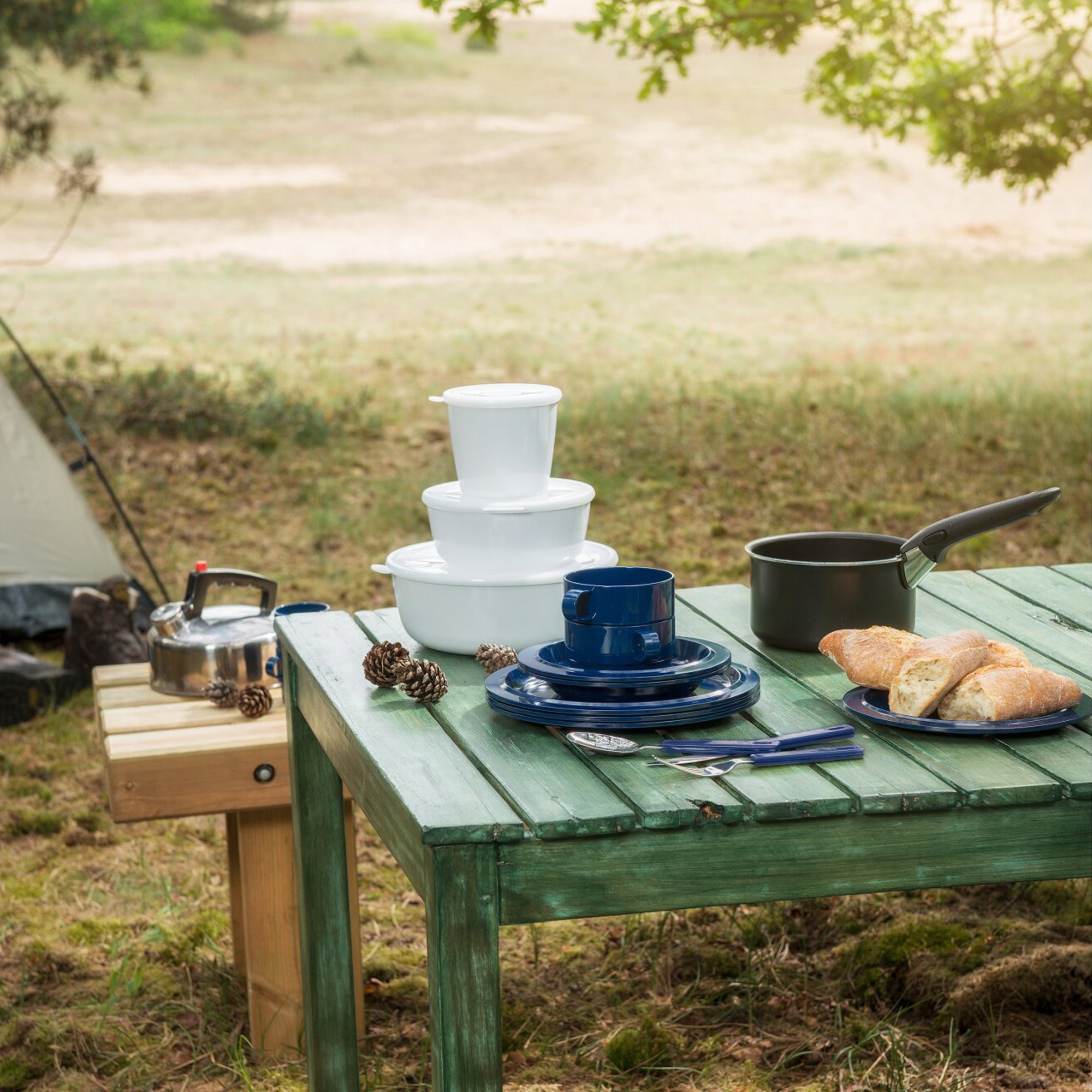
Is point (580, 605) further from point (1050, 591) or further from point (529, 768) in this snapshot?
point (1050, 591)

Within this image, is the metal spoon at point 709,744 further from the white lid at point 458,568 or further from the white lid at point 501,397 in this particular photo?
the white lid at point 501,397

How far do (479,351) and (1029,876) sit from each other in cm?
860

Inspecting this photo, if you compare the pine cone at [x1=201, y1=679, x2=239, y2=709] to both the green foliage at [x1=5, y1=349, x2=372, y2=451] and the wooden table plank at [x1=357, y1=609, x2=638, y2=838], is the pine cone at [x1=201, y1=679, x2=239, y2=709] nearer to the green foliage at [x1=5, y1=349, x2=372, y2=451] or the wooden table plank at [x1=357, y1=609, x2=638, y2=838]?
the wooden table plank at [x1=357, y1=609, x2=638, y2=838]

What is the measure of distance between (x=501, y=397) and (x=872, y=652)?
54cm

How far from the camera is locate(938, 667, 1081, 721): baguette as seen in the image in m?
1.43

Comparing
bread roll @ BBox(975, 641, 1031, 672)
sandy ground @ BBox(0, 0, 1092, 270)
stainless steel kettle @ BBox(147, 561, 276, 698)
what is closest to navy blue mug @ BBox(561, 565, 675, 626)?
bread roll @ BBox(975, 641, 1031, 672)

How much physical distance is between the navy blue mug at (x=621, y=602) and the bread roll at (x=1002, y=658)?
332mm

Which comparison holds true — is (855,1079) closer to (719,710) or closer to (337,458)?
(719,710)

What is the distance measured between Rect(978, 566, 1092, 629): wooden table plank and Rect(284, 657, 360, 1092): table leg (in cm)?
102

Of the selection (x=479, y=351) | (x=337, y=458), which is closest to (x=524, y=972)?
(x=337, y=458)

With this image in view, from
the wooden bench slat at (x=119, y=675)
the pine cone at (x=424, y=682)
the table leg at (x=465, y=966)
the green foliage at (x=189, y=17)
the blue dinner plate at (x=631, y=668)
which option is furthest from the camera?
the green foliage at (x=189, y=17)

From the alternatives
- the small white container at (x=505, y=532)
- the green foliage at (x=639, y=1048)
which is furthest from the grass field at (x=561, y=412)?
the small white container at (x=505, y=532)

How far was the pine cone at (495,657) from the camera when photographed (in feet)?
5.49

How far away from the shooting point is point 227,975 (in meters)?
2.60
